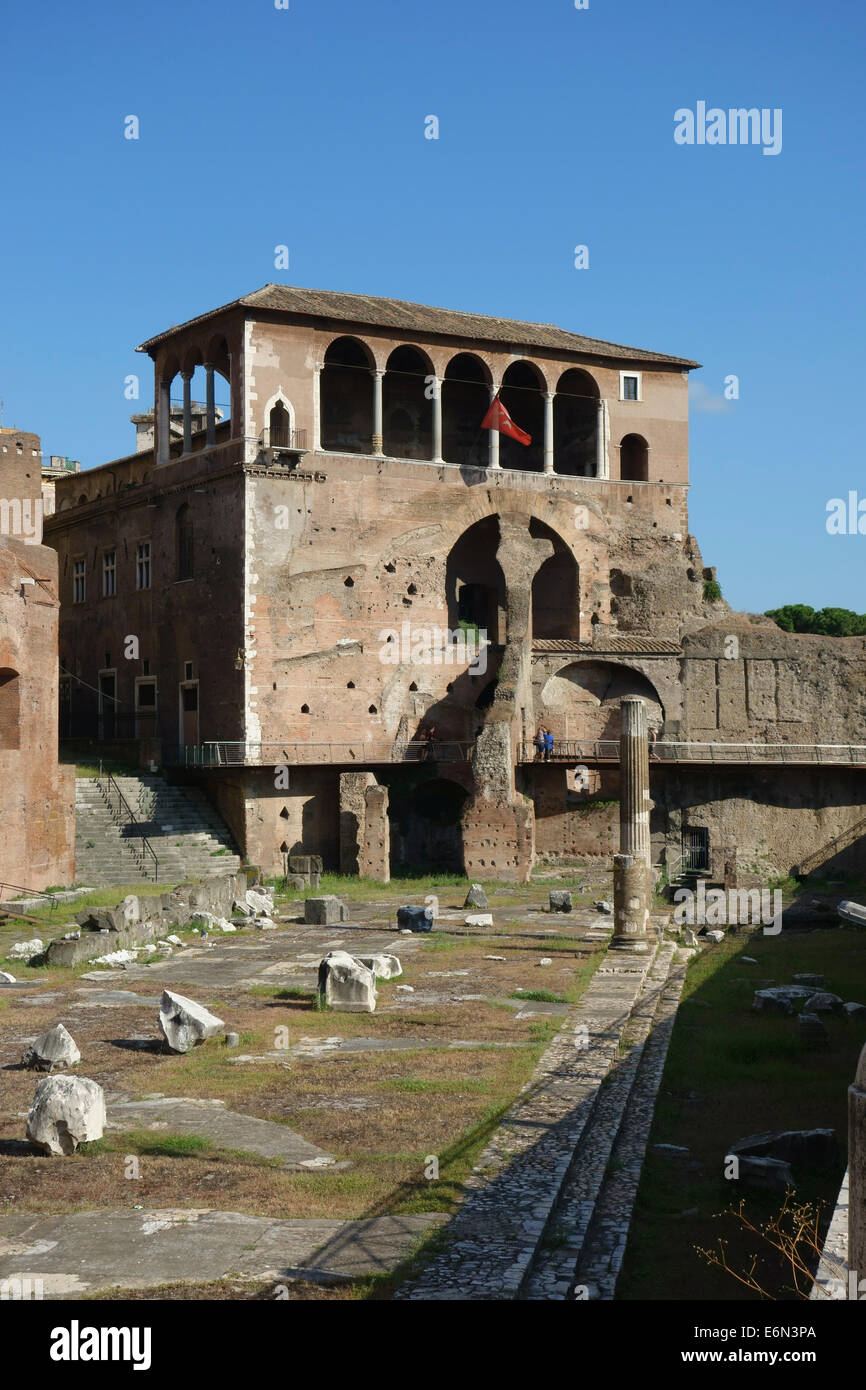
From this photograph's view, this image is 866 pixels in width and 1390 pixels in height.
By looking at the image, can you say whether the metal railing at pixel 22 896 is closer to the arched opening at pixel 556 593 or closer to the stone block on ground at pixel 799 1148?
the stone block on ground at pixel 799 1148

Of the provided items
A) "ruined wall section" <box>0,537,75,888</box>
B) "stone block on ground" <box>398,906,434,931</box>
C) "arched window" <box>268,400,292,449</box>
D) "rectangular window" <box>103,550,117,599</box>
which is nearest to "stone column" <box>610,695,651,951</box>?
"stone block on ground" <box>398,906,434,931</box>

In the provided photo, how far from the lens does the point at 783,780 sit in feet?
117

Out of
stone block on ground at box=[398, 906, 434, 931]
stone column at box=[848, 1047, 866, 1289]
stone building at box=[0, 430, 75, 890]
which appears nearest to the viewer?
stone column at box=[848, 1047, 866, 1289]

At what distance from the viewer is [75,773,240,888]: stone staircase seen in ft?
98.9

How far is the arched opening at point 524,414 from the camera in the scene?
41.5m

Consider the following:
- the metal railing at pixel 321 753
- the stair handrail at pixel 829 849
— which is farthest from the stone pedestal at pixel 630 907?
the stair handrail at pixel 829 849

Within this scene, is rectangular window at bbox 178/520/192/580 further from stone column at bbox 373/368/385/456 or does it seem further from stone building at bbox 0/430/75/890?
stone building at bbox 0/430/75/890

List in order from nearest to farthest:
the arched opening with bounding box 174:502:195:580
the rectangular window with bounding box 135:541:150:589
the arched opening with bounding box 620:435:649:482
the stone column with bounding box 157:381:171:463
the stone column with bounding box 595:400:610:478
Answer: the arched opening with bounding box 174:502:195:580, the stone column with bounding box 157:381:171:463, the rectangular window with bounding box 135:541:150:589, the stone column with bounding box 595:400:610:478, the arched opening with bounding box 620:435:649:482

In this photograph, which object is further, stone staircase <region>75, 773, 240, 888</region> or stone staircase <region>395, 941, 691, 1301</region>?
stone staircase <region>75, 773, 240, 888</region>

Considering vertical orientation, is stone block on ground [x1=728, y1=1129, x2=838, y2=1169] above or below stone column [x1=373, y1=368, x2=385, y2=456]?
below

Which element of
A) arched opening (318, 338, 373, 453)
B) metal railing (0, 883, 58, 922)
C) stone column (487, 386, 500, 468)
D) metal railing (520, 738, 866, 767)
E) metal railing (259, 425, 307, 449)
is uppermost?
arched opening (318, 338, 373, 453)

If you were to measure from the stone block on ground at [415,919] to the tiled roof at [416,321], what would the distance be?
1729 centimetres

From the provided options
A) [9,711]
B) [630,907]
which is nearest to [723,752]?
[630,907]

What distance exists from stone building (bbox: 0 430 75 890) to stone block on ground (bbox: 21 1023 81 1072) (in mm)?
13372
